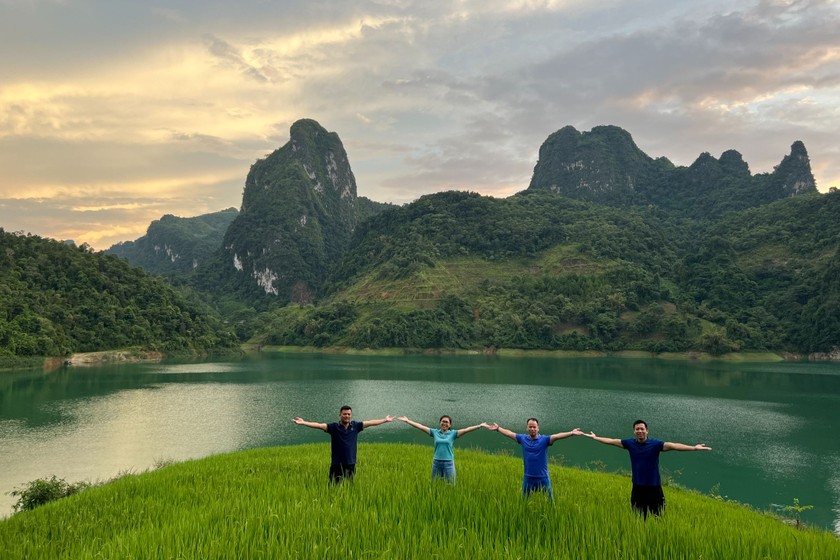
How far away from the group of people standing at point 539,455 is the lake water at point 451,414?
3.87m

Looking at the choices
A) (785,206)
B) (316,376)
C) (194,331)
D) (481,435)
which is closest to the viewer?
(481,435)

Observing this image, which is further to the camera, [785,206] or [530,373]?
[785,206]

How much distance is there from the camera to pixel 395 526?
18.9 feet

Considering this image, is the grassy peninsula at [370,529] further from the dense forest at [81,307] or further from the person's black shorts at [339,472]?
the dense forest at [81,307]

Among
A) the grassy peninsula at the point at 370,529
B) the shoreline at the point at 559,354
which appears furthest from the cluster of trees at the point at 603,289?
the grassy peninsula at the point at 370,529

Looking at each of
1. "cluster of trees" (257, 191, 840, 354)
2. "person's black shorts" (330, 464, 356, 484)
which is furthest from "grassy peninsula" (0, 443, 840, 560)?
"cluster of trees" (257, 191, 840, 354)

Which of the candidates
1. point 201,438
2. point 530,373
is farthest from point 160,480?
point 530,373

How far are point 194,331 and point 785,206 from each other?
172975 mm

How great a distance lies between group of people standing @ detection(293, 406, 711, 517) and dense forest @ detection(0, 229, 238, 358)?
82.4 m

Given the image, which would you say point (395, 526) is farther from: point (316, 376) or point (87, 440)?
point (316, 376)

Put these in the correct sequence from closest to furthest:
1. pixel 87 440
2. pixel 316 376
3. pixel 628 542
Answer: pixel 628 542 → pixel 87 440 → pixel 316 376

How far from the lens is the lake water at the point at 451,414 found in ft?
83.4

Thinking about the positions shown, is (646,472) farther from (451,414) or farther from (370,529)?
(451,414)

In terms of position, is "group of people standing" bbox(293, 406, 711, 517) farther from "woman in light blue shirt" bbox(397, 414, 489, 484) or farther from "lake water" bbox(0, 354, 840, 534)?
"lake water" bbox(0, 354, 840, 534)
